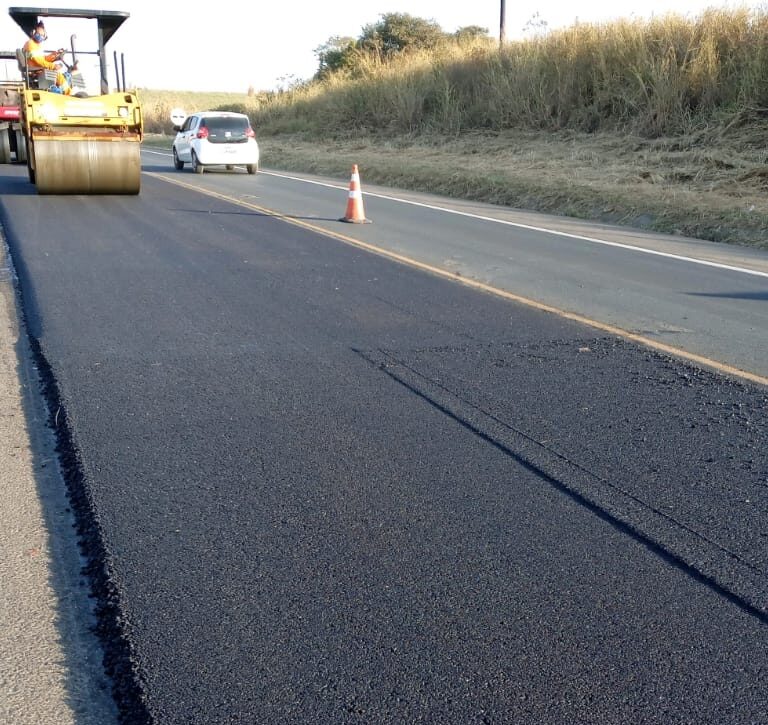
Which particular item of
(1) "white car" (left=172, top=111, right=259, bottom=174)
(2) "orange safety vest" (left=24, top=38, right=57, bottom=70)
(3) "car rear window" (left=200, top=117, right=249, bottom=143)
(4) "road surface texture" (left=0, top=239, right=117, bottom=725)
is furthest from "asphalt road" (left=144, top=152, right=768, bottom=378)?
(3) "car rear window" (left=200, top=117, right=249, bottom=143)

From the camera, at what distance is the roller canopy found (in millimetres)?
16156

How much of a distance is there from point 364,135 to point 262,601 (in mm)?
35178

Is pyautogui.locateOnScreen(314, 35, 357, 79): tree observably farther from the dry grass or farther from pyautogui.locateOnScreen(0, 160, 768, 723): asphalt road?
pyautogui.locateOnScreen(0, 160, 768, 723): asphalt road

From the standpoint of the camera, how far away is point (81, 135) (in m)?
15.4

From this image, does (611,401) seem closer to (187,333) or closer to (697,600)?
(697,600)

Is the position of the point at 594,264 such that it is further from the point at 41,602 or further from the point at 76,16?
the point at 76,16

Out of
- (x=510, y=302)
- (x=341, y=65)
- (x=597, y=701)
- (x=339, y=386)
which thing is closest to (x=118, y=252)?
(x=510, y=302)

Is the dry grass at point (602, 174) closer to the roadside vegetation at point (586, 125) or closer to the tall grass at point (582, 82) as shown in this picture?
the roadside vegetation at point (586, 125)

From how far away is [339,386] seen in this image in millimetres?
5875

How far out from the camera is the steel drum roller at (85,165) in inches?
603

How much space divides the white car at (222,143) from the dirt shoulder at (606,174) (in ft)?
9.00

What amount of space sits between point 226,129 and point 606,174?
10982mm

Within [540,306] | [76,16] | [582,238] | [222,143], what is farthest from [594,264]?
[222,143]

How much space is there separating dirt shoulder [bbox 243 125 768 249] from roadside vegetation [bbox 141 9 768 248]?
0.04 m
